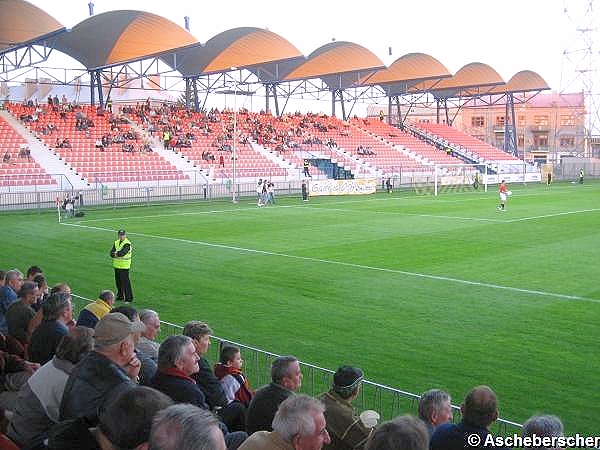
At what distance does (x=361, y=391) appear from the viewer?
9500 millimetres

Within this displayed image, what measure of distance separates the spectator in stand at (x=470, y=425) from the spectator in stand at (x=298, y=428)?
1381 millimetres

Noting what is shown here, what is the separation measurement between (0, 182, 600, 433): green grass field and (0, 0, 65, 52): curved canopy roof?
17.7 meters

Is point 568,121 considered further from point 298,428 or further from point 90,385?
point 298,428

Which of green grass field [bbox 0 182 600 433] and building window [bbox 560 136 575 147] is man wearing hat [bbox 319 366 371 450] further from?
building window [bbox 560 136 575 147]

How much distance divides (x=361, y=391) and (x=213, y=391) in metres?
3.24

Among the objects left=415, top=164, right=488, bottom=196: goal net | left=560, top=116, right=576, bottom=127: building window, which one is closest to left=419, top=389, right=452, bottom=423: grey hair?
left=415, top=164, right=488, bottom=196: goal net

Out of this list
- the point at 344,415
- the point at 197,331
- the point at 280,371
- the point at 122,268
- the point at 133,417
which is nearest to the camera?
the point at 133,417

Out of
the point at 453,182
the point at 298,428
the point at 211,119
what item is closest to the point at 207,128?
the point at 211,119

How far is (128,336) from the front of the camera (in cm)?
509

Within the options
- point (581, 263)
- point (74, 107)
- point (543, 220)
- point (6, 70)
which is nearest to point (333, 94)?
point (74, 107)

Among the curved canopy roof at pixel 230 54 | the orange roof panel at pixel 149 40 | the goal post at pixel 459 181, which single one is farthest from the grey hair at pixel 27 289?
the goal post at pixel 459 181

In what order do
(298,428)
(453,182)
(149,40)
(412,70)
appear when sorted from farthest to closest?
(412,70) → (453,182) → (149,40) → (298,428)

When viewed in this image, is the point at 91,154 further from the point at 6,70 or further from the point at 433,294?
the point at 433,294

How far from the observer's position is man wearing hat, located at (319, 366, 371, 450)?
548 cm
